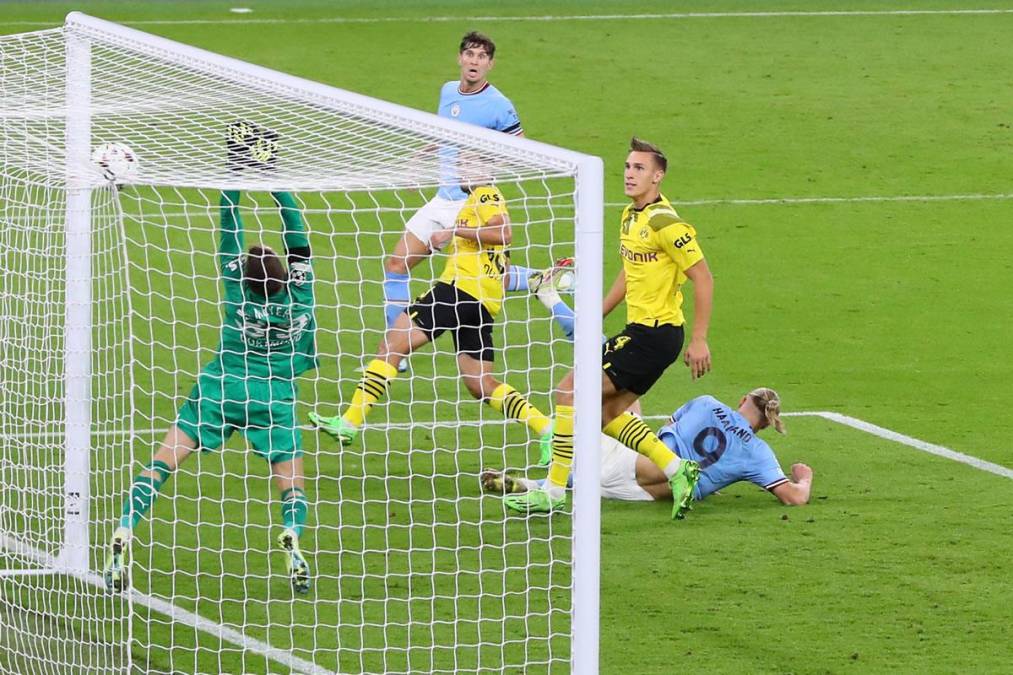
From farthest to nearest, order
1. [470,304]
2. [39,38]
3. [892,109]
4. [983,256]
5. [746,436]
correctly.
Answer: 1. [892,109]
2. [983,256]
3. [470,304]
4. [746,436]
5. [39,38]

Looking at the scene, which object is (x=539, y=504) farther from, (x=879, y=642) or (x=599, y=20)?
(x=599, y=20)

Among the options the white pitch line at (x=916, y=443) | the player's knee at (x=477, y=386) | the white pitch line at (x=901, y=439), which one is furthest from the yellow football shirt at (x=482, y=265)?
the white pitch line at (x=916, y=443)

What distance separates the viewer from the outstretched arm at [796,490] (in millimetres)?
8984

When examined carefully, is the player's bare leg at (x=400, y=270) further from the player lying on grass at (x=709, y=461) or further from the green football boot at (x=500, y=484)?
the player lying on grass at (x=709, y=461)

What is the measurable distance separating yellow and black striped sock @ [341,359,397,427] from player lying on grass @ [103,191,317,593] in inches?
62.9

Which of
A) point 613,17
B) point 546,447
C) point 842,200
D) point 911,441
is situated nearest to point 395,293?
point 546,447

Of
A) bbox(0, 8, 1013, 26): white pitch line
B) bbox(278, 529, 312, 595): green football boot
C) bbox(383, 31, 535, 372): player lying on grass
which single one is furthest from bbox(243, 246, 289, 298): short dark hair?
bbox(0, 8, 1013, 26): white pitch line

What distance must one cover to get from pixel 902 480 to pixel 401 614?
3077 millimetres

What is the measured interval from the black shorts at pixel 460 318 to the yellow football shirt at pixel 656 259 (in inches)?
34.0

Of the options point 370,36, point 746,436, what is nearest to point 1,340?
point 746,436

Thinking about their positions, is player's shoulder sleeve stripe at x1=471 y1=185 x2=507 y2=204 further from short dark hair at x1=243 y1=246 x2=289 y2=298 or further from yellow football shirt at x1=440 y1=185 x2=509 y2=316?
short dark hair at x1=243 y1=246 x2=289 y2=298

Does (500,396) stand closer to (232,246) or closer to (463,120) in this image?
(232,246)

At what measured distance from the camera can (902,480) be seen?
945 centimetres

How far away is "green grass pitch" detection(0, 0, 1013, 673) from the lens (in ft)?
24.3
